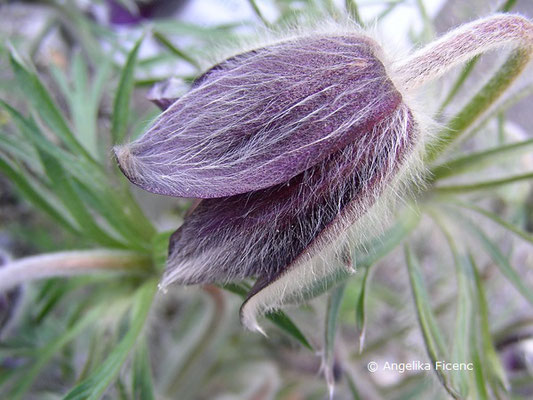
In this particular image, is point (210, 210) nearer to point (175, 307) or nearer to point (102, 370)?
point (102, 370)

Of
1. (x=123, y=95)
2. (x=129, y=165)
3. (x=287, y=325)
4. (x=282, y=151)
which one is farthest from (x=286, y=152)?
(x=123, y=95)

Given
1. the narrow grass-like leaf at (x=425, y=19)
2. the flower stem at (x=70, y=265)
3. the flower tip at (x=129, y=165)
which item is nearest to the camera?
the flower tip at (x=129, y=165)

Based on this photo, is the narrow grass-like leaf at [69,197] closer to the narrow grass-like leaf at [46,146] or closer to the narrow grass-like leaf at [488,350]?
the narrow grass-like leaf at [46,146]

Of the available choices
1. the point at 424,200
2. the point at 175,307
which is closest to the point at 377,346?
the point at 424,200

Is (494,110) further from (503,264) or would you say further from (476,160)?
(503,264)

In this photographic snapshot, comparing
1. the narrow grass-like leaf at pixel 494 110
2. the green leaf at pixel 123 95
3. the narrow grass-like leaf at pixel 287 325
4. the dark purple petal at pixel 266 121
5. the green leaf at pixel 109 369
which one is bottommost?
the narrow grass-like leaf at pixel 287 325

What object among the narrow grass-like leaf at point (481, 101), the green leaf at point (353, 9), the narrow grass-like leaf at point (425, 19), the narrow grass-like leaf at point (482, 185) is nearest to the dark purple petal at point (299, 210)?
the narrow grass-like leaf at point (481, 101)
